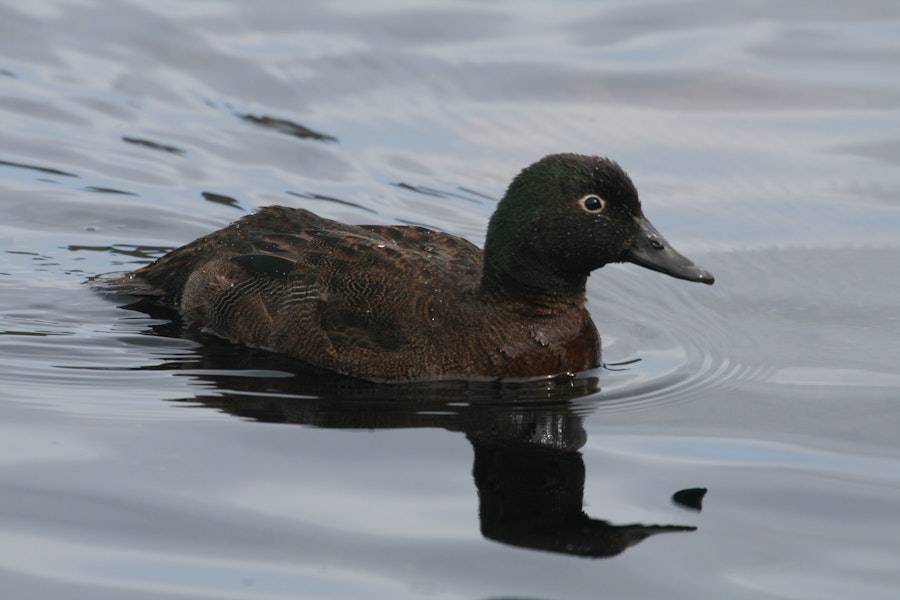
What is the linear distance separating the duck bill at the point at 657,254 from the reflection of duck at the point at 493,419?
829 millimetres

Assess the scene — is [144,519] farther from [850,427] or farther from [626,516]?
[850,427]

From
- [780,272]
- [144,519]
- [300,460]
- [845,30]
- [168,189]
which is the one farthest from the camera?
[845,30]

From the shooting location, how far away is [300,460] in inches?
291

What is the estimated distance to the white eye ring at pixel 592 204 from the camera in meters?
8.94

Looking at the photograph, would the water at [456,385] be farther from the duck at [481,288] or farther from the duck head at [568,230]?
the duck head at [568,230]

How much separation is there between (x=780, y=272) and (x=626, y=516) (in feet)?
16.0

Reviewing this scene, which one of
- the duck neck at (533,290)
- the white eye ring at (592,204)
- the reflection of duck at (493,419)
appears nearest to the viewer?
the reflection of duck at (493,419)

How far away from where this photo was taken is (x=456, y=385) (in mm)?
8906

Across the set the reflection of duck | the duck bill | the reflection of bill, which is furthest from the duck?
the reflection of bill

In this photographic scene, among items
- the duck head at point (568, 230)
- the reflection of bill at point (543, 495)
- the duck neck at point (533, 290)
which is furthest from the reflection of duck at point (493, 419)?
the duck head at point (568, 230)

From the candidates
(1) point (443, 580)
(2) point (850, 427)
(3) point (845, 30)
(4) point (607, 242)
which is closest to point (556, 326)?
(4) point (607, 242)

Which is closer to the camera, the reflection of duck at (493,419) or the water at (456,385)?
the water at (456,385)

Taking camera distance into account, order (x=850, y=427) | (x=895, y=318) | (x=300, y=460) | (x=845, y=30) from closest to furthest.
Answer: (x=300, y=460)
(x=850, y=427)
(x=895, y=318)
(x=845, y=30)

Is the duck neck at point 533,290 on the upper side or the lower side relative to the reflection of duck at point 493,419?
upper
